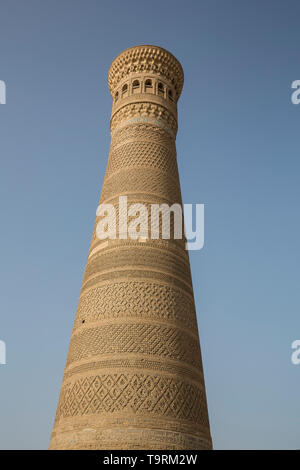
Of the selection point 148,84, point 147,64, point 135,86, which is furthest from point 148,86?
point 147,64

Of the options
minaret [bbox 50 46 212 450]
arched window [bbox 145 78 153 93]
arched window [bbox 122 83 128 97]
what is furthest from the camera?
arched window [bbox 122 83 128 97]

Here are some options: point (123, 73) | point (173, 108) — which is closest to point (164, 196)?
point (173, 108)

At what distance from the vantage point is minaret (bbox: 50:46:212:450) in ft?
17.5

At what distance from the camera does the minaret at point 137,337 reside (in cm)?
532

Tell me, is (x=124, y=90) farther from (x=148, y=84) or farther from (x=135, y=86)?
(x=148, y=84)

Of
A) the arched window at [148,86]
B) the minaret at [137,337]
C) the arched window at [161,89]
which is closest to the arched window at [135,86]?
the arched window at [148,86]

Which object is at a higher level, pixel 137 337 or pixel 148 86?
pixel 148 86

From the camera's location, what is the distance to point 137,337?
586cm

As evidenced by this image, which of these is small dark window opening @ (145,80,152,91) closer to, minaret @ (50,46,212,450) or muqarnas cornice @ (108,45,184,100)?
muqarnas cornice @ (108,45,184,100)

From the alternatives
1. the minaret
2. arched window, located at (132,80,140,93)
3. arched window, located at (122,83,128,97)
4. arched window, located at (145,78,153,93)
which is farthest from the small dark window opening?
the minaret

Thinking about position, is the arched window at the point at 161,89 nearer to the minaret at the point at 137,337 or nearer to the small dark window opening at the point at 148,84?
the small dark window opening at the point at 148,84

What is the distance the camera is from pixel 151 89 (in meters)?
8.70
